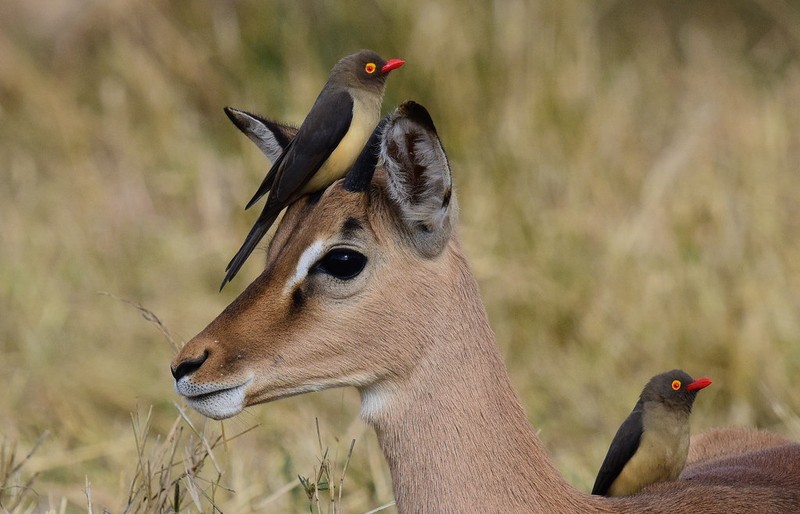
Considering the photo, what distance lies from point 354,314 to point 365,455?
2.00m

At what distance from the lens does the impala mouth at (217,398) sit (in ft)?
10.6

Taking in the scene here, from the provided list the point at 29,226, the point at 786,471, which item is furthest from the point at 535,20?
the point at 786,471

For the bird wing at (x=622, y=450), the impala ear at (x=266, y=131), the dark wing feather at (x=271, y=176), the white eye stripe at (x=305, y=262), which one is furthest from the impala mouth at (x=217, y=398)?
the bird wing at (x=622, y=450)

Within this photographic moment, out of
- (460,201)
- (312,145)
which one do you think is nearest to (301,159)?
(312,145)

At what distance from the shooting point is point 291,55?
8461 millimetres

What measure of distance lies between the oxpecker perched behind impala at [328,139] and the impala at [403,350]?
64 millimetres

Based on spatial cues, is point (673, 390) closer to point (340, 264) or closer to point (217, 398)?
point (340, 264)

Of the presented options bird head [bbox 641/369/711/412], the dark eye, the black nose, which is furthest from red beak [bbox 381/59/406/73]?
bird head [bbox 641/369/711/412]

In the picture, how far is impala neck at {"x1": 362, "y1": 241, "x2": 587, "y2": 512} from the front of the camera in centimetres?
331

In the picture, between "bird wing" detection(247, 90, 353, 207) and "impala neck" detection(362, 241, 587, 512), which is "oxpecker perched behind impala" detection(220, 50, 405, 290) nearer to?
"bird wing" detection(247, 90, 353, 207)

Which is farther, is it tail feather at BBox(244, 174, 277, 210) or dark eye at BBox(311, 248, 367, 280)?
tail feather at BBox(244, 174, 277, 210)

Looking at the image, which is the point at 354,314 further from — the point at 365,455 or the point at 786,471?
the point at 365,455

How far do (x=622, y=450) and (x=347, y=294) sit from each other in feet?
3.00

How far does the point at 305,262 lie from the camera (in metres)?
3.32
